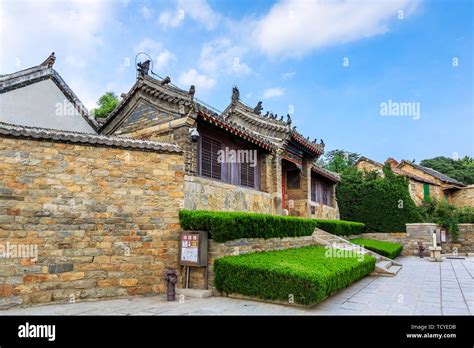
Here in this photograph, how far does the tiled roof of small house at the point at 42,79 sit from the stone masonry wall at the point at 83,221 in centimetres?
840

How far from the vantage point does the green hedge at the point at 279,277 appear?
6.29 meters

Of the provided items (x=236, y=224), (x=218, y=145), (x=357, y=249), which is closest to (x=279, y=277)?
(x=236, y=224)

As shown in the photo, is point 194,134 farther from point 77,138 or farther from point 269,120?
point 269,120

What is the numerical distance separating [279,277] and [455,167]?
44758mm

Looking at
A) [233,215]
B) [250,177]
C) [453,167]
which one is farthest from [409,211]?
[453,167]

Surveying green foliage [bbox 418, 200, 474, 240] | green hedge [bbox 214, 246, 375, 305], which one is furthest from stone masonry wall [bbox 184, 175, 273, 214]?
green foliage [bbox 418, 200, 474, 240]

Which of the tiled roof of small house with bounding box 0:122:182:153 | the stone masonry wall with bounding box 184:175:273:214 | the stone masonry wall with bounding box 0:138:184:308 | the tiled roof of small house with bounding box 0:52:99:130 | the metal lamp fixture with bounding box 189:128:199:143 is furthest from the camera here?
the tiled roof of small house with bounding box 0:52:99:130

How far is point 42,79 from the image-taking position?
14977 millimetres

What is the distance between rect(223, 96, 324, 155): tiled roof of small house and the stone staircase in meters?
4.43

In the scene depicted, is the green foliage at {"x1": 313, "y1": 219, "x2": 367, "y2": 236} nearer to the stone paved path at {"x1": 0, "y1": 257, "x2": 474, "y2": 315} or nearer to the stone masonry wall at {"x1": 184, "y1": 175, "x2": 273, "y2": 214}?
the stone masonry wall at {"x1": 184, "y1": 175, "x2": 273, "y2": 214}

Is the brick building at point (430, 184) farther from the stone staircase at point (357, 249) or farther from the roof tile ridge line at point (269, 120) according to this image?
the stone staircase at point (357, 249)

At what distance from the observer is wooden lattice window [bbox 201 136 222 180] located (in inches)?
458
